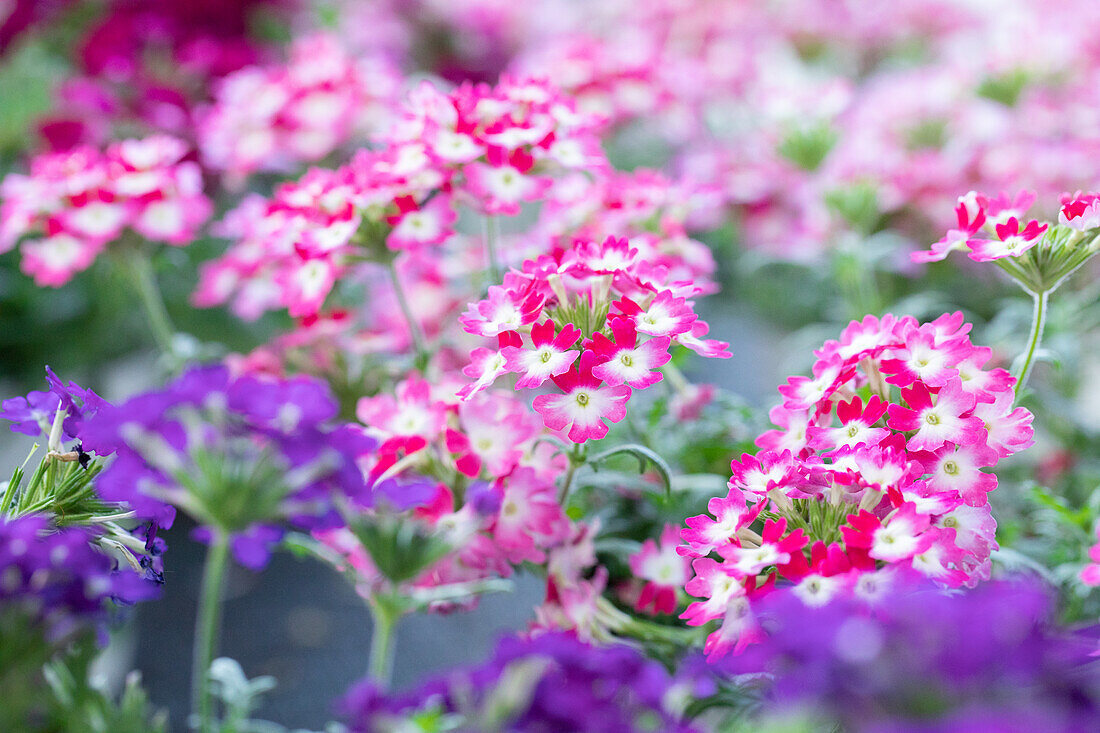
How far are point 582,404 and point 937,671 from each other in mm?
404

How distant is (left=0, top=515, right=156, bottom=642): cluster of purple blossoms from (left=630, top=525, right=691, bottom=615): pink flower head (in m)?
0.50

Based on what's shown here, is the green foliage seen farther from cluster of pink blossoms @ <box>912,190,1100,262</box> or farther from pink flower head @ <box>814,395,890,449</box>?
pink flower head @ <box>814,395,890,449</box>

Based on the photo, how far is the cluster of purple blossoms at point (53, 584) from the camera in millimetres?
512

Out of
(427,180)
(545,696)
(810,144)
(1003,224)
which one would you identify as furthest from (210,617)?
(810,144)

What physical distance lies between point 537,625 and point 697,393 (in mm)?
388

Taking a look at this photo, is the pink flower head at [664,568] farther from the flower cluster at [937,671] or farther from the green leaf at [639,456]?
the flower cluster at [937,671]

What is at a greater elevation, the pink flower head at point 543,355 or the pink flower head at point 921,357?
the pink flower head at point 921,357

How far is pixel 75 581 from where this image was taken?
1.76 feet

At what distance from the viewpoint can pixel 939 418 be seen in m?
0.73

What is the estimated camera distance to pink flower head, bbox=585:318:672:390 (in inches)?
29.5

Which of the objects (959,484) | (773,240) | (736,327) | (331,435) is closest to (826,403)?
(959,484)

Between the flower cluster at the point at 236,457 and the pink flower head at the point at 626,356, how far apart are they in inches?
10.4

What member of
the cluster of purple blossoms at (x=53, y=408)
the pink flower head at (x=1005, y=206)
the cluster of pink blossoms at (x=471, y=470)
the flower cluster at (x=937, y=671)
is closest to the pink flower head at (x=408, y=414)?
the cluster of pink blossoms at (x=471, y=470)

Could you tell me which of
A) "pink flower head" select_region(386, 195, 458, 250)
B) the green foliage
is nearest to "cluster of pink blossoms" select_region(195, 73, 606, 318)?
"pink flower head" select_region(386, 195, 458, 250)
